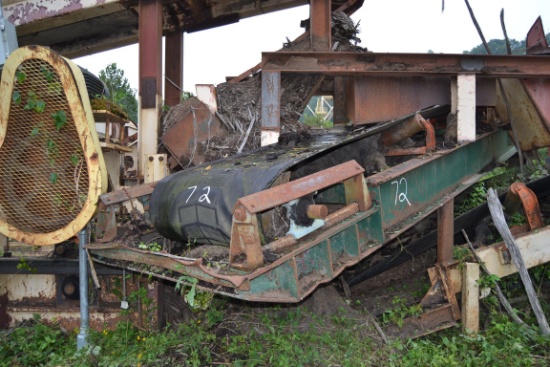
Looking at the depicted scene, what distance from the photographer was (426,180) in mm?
3902

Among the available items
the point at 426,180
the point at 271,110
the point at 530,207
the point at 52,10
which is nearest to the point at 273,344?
the point at 426,180

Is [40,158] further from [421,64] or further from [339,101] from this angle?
[339,101]

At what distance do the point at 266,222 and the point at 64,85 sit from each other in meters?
1.76

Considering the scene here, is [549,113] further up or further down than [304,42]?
further down

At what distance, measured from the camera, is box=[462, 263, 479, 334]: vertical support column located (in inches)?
148

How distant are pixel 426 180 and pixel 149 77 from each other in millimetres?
3316

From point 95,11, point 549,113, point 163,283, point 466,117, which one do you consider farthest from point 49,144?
point 549,113

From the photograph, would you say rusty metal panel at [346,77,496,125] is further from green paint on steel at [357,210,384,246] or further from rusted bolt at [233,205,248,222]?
rusted bolt at [233,205,248,222]

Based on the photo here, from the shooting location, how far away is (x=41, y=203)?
341cm

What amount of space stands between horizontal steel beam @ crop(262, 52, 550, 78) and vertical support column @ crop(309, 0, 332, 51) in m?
0.86

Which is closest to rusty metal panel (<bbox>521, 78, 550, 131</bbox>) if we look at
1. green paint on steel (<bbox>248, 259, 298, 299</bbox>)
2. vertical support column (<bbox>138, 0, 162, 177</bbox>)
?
green paint on steel (<bbox>248, 259, 298, 299</bbox>)

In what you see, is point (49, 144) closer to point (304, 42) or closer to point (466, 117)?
point (304, 42)

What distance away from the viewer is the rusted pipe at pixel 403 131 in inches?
158

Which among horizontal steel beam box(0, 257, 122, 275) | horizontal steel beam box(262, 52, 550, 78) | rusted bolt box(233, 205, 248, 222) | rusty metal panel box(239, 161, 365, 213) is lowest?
horizontal steel beam box(0, 257, 122, 275)
